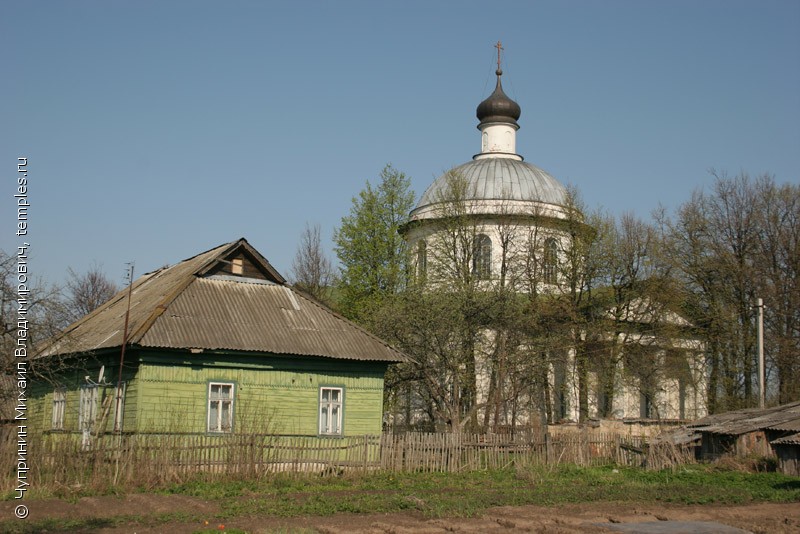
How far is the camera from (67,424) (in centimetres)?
2219

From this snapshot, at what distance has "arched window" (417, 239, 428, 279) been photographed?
103 ft

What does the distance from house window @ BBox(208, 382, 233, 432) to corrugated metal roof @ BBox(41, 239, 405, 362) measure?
1029mm

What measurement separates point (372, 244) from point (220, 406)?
15725mm

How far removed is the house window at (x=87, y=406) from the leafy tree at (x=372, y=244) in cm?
1422

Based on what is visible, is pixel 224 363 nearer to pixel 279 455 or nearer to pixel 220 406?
pixel 220 406

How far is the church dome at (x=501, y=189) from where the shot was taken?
3425 cm

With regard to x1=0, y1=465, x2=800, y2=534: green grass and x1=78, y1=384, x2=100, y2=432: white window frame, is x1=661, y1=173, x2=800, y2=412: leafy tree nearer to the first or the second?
x1=0, y1=465, x2=800, y2=534: green grass

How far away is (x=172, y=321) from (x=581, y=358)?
1559 cm

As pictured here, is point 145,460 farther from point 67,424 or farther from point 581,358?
point 581,358

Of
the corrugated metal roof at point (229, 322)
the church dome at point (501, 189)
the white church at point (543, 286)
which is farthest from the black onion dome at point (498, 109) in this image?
the corrugated metal roof at point (229, 322)

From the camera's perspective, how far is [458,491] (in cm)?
1634

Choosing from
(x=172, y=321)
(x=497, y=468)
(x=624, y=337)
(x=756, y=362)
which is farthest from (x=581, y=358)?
(x=172, y=321)

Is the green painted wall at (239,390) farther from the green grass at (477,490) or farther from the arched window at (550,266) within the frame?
the arched window at (550,266)

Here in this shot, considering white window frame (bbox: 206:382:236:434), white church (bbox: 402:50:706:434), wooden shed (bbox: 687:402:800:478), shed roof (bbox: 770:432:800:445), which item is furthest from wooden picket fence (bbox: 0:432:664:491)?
white church (bbox: 402:50:706:434)
